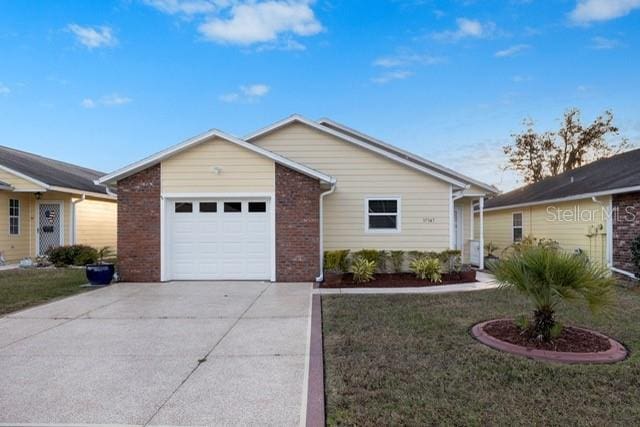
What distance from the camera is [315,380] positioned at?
405cm

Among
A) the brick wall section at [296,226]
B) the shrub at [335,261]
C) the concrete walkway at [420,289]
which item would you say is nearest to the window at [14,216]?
the brick wall section at [296,226]

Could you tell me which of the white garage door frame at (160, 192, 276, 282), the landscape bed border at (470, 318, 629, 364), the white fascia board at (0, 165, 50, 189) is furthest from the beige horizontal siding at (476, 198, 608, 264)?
the white fascia board at (0, 165, 50, 189)

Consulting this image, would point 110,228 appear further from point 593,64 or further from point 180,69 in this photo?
point 593,64

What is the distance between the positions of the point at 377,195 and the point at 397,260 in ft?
7.08

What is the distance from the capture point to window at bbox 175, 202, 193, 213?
36.3ft

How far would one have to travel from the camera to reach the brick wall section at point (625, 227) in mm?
10930

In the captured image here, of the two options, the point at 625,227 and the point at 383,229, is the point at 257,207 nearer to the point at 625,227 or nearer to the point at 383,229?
the point at 383,229

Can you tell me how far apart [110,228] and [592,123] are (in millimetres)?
35743

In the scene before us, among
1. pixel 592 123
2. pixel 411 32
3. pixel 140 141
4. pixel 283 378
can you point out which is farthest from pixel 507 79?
pixel 592 123

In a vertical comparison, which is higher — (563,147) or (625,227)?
(563,147)

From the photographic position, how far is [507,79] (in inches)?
624

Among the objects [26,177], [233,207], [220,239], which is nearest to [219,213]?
[233,207]

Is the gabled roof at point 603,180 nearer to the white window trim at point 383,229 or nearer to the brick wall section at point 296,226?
the white window trim at point 383,229

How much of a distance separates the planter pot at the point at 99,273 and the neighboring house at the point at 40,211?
6630 millimetres
